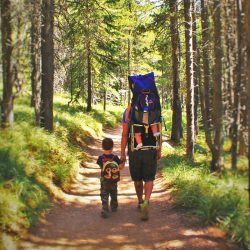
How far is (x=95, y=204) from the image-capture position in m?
8.15

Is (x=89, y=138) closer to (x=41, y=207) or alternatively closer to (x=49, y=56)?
(x=49, y=56)

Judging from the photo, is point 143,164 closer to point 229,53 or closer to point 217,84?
point 217,84

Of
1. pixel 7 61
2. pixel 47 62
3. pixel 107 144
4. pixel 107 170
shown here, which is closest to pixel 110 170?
pixel 107 170

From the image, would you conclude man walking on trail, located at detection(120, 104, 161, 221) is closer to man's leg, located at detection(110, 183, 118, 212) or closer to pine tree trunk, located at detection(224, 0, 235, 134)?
man's leg, located at detection(110, 183, 118, 212)

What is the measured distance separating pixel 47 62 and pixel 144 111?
5.57 metres

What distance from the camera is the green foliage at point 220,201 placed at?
4824 mm

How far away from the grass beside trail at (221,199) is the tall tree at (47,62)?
476 cm

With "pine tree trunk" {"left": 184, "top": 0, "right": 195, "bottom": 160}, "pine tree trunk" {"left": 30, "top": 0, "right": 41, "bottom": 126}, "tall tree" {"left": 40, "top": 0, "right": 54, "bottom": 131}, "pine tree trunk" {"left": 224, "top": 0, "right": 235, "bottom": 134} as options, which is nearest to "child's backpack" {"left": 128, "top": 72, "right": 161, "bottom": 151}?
"pine tree trunk" {"left": 224, "top": 0, "right": 235, "bottom": 134}

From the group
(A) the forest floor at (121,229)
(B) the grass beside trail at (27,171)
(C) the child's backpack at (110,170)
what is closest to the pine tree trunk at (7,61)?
(B) the grass beside trail at (27,171)

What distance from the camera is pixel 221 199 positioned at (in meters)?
5.88

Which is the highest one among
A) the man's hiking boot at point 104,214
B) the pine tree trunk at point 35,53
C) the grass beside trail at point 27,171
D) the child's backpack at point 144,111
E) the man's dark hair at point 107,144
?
the pine tree trunk at point 35,53

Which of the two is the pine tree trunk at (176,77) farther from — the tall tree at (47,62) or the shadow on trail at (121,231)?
the shadow on trail at (121,231)

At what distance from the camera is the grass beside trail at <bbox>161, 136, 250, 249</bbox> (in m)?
4.65

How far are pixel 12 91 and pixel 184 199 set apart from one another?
12.7 feet
